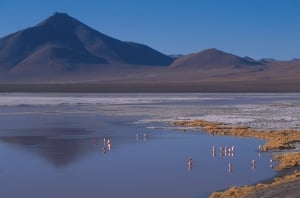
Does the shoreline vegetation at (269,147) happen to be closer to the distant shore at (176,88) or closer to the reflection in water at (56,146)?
the reflection in water at (56,146)

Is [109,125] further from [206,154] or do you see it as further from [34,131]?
[206,154]

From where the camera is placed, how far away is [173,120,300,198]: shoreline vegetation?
15742 millimetres

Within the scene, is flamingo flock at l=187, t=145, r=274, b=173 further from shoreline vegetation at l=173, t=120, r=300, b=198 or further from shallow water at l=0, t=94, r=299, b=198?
shoreline vegetation at l=173, t=120, r=300, b=198

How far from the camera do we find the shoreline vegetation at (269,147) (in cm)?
1574

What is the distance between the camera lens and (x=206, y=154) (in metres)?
23.5

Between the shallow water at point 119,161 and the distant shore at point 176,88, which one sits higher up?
the distant shore at point 176,88

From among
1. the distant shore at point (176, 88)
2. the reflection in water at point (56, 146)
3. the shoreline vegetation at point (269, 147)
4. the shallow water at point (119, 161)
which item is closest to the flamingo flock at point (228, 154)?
the shallow water at point (119, 161)

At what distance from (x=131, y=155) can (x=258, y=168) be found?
17.3 ft

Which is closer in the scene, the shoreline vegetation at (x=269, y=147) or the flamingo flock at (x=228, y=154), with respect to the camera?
the shoreline vegetation at (x=269, y=147)

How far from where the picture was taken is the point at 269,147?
2441cm

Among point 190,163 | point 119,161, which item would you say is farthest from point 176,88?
point 190,163

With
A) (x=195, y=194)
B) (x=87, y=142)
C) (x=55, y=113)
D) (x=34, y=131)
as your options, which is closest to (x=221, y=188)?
(x=195, y=194)

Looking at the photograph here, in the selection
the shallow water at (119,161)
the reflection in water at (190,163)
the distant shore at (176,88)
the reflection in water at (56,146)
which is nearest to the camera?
the shallow water at (119,161)

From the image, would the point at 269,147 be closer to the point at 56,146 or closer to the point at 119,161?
the point at 119,161
